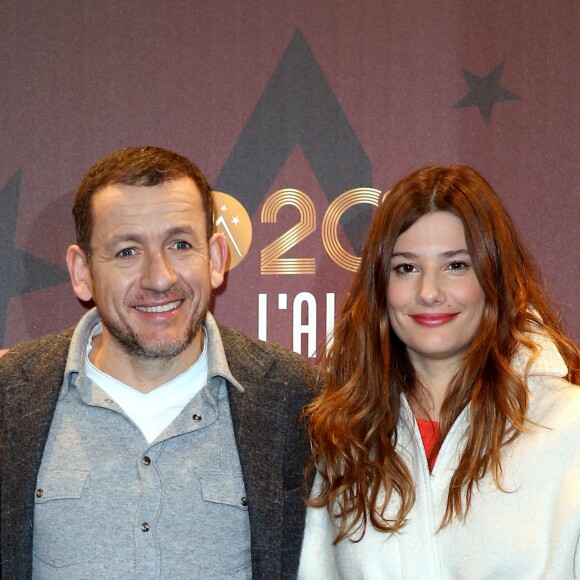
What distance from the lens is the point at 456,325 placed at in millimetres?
2350

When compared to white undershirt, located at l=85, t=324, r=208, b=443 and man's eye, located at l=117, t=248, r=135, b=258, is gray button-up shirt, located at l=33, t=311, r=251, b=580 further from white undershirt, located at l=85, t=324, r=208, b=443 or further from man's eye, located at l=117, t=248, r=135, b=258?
man's eye, located at l=117, t=248, r=135, b=258

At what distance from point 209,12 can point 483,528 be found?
1882 millimetres

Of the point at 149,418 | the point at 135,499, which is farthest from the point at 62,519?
the point at 149,418

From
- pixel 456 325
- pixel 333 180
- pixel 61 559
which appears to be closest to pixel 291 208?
pixel 333 180

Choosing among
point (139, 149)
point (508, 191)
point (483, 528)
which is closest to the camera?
point (483, 528)

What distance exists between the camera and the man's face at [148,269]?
246 centimetres

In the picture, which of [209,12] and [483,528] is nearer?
[483,528]

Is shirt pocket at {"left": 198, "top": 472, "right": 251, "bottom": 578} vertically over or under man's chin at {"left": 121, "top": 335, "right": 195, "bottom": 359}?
under

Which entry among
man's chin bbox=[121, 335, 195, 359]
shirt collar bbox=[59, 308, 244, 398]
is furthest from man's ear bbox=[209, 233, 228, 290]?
man's chin bbox=[121, 335, 195, 359]

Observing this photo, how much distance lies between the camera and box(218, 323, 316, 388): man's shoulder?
260 cm

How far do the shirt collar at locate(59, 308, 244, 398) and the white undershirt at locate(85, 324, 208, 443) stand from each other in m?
0.04

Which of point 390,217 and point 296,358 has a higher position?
point 390,217

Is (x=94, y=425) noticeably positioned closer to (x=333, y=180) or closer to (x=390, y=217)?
(x=390, y=217)

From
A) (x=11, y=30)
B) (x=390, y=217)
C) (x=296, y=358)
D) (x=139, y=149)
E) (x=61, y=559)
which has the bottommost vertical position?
(x=61, y=559)
